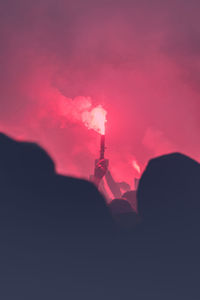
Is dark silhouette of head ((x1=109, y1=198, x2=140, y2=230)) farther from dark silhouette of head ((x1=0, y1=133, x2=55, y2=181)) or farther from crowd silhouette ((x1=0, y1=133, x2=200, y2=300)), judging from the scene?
A: dark silhouette of head ((x1=0, y1=133, x2=55, y2=181))

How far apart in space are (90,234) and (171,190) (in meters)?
0.27

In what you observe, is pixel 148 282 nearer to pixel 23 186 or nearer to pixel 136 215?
pixel 136 215

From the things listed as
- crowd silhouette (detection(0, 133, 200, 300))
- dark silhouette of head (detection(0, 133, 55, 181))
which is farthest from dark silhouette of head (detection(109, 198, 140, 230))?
dark silhouette of head (detection(0, 133, 55, 181))

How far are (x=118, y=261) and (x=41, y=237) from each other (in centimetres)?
23

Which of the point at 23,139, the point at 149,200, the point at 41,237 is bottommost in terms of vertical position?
the point at 41,237

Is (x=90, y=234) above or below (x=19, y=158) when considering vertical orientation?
below

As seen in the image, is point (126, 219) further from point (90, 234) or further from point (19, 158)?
point (19, 158)

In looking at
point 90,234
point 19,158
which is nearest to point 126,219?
point 90,234

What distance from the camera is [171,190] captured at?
92 centimetres

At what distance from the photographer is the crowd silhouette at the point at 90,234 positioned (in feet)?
2.83

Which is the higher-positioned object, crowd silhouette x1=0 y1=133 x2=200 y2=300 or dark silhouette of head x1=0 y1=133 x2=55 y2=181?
dark silhouette of head x1=0 y1=133 x2=55 y2=181

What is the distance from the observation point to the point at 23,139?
0.86 meters

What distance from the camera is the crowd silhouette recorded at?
0.86m

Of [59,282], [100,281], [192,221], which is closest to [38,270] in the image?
[59,282]
